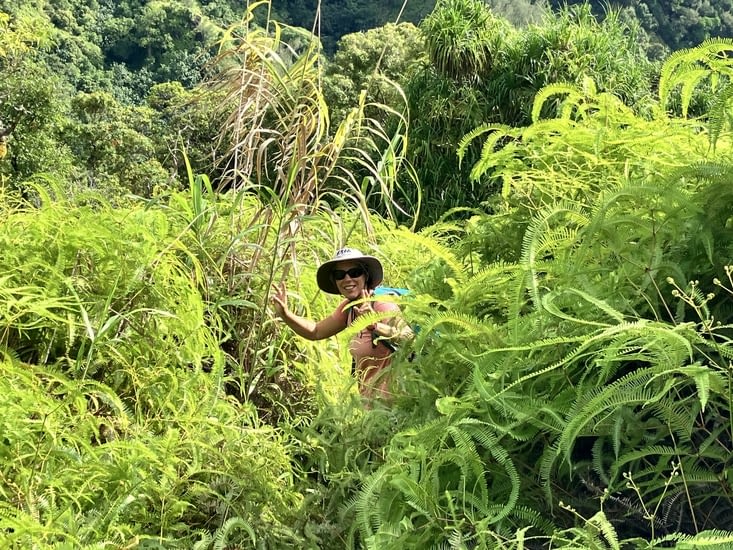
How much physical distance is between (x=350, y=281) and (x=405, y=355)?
0.89 meters

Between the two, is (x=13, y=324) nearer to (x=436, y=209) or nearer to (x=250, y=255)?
(x=250, y=255)

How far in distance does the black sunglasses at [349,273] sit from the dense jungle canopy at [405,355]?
11cm

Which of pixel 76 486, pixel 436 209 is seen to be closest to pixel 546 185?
pixel 76 486

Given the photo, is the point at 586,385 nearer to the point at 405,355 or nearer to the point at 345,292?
the point at 405,355

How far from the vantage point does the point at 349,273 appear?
1.96 metres

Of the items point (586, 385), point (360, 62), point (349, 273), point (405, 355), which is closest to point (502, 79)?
point (349, 273)

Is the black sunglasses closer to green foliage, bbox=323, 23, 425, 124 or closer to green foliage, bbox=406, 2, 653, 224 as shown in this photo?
green foliage, bbox=406, 2, 653, 224

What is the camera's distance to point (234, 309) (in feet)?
6.87

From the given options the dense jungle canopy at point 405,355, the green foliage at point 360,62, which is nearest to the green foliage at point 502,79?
the dense jungle canopy at point 405,355

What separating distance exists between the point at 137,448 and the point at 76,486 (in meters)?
0.11

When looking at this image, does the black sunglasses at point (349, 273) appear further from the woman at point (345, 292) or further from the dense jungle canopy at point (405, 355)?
the dense jungle canopy at point (405, 355)

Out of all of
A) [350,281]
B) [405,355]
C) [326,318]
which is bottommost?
[326,318]

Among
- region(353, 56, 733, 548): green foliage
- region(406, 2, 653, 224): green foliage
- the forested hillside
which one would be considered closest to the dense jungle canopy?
region(353, 56, 733, 548): green foliage

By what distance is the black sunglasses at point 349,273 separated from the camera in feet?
6.44
